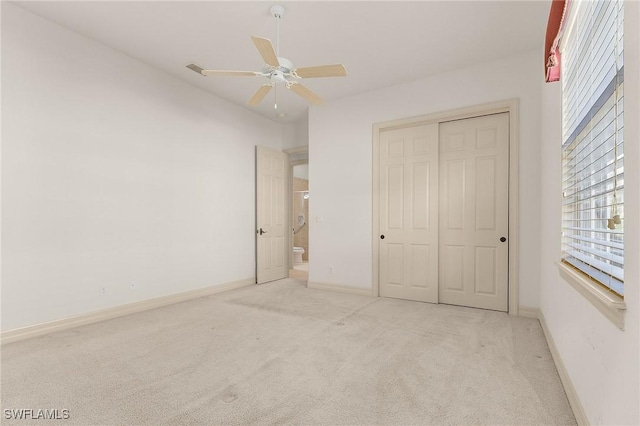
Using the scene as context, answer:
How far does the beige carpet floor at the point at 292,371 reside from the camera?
1783 millimetres

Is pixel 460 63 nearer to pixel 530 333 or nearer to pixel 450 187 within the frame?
pixel 450 187

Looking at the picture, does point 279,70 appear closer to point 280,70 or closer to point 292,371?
point 280,70

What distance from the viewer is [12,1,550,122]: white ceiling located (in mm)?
2834

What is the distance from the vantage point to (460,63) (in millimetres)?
3811

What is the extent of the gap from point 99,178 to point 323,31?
9.15 ft

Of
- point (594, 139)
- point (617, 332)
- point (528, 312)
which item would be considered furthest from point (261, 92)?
point (528, 312)

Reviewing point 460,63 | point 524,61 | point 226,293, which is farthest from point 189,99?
point 524,61

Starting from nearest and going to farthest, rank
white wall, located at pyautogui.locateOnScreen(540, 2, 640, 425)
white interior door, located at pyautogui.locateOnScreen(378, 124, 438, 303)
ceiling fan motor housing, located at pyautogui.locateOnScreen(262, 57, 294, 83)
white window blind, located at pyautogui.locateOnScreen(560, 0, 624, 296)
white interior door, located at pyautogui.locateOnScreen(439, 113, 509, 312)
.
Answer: white wall, located at pyautogui.locateOnScreen(540, 2, 640, 425), white window blind, located at pyautogui.locateOnScreen(560, 0, 624, 296), ceiling fan motor housing, located at pyautogui.locateOnScreen(262, 57, 294, 83), white interior door, located at pyautogui.locateOnScreen(439, 113, 509, 312), white interior door, located at pyautogui.locateOnScreen(378, 124, 438, 303)

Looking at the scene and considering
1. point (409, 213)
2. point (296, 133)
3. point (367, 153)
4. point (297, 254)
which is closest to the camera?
point (409, 213)

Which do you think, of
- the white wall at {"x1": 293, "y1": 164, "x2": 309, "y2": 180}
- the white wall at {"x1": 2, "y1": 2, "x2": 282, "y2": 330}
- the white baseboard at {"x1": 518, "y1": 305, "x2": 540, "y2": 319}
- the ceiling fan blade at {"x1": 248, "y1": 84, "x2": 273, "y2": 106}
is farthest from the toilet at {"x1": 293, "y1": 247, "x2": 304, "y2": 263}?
the white baseboard at {"x1": 518, "y1": 305, "x2": 540, "y2": 319}

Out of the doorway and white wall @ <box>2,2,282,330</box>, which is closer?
→ white wall @ <box>2,2,282,330</box>

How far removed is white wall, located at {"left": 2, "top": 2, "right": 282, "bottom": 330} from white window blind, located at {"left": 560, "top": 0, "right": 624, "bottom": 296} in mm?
4106

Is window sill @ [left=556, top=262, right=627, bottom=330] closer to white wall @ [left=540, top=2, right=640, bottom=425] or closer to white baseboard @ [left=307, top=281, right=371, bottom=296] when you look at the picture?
white wall @ [left=540, top=2, right=640, bottom=425]

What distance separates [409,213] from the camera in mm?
4332
